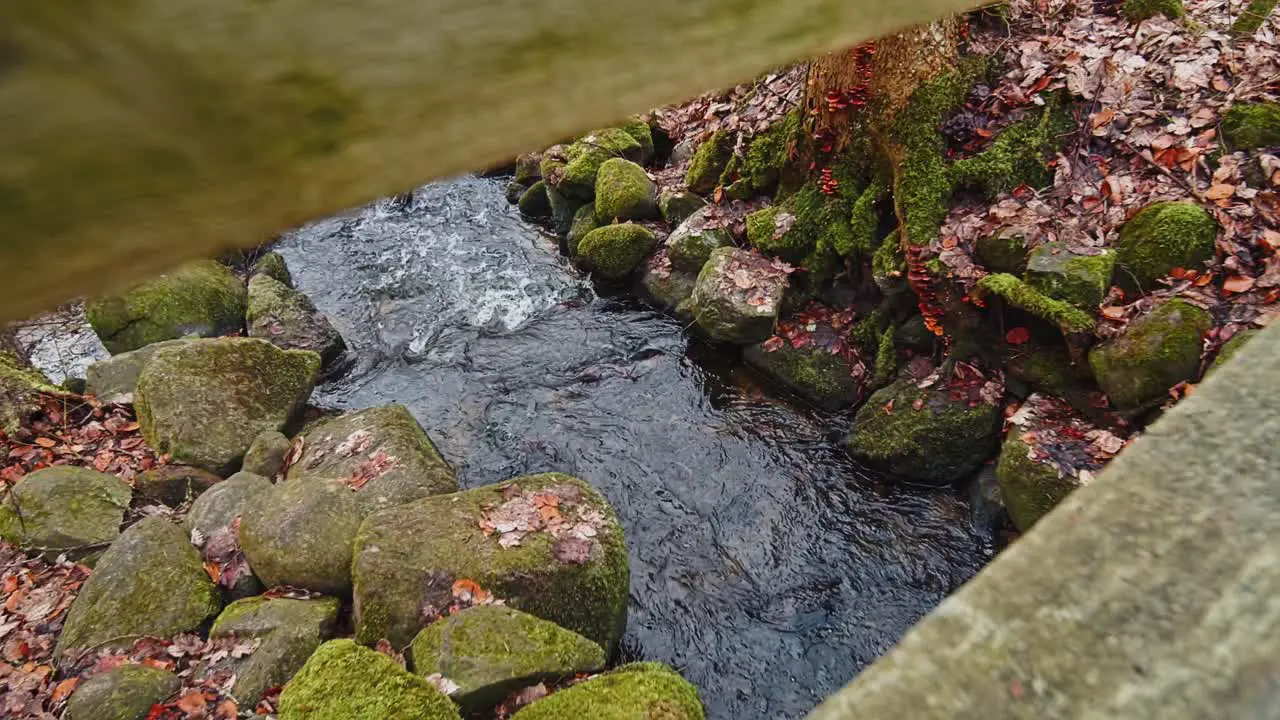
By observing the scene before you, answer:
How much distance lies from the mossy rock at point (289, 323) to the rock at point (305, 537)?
3.21m

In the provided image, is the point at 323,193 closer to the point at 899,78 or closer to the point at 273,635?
the point at 273,635

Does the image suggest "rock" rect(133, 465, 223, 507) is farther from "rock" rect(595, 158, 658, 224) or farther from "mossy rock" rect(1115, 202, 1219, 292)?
"mossy rock" rect(1115, 202, 1219, 292)

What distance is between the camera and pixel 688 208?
768cm

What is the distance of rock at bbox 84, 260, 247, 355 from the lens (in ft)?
25.2

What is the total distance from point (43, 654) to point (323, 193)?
18.3ft

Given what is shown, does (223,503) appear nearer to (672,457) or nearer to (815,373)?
(672,457)

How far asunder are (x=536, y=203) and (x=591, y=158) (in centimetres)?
162

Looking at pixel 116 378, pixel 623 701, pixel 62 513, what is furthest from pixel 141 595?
pixel 116 378

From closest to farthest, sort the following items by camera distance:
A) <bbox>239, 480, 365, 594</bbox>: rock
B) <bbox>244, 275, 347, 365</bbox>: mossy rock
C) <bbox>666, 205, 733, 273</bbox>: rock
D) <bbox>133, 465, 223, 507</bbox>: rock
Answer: <bbox>239, 480, 365, 594</bbox>: rock
<bbox>133, 465, 223, 507</bbox>: rock
<bbox>666, 205, 733, 273</bbox>: rock
<bbox>244, 275, 347, 365</bbox>: mossy rock

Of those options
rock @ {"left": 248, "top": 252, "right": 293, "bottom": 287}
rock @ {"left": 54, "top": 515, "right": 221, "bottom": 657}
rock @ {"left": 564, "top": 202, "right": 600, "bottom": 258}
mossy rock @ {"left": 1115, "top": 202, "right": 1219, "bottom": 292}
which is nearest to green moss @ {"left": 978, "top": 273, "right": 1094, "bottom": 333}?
mossy rock @ {"left": 1115, "top": 202, "right": 1219, "bottom": 292}

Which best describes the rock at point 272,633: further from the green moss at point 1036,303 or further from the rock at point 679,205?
the rock at point 679,205

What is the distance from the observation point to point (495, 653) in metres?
3.49

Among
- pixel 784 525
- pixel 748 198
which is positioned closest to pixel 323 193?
pixel 784 525

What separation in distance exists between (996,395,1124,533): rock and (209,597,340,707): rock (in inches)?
181
